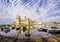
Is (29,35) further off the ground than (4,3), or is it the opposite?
(4,3)

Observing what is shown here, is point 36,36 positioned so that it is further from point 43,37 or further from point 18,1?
point 18,1

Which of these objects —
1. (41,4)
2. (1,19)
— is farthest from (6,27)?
(41,4)

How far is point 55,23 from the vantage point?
2.44 m

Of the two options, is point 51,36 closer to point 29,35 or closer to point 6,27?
point 29,35

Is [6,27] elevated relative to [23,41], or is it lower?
elevated

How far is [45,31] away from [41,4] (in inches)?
16.5

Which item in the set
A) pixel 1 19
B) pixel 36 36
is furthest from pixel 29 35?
pixel 1 19

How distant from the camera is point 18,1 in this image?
248 centimetres

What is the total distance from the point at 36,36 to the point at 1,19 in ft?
1.96

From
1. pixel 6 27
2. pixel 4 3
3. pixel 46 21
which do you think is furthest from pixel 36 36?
pixel 4 3

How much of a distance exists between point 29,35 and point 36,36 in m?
0.11

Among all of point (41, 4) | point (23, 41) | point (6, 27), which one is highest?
point (41, 4)

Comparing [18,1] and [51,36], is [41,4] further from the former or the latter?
[51,36]

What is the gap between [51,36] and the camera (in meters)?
2.40
